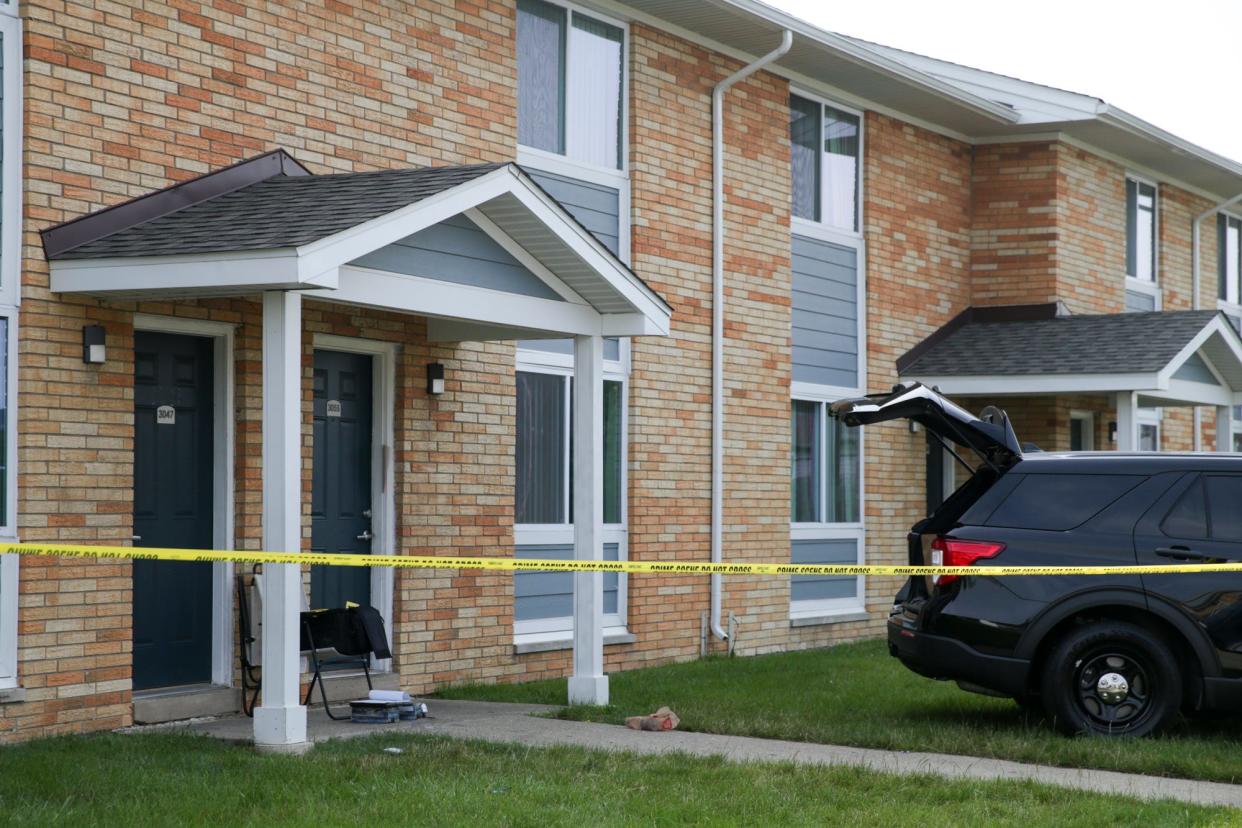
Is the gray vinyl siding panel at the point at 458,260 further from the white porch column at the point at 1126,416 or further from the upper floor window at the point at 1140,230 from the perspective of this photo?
the upper floor window at the point at 1140,230

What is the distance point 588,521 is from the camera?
1088cm

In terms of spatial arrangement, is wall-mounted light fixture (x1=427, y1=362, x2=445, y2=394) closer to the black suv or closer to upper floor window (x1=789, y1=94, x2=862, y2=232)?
the black suv

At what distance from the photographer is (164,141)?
9781mm

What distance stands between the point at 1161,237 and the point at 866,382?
7.02m

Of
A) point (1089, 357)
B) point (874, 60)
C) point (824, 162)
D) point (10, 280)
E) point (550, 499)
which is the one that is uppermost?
point (874, 60)

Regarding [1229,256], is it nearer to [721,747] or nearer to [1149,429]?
[1149,429]

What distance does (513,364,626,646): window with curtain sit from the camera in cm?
1282

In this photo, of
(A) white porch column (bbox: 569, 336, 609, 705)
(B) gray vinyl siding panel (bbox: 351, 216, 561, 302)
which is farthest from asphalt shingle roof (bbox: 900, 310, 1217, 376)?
(B) gray vinyl siding panel (bbox: 351, 216, 561, 302)

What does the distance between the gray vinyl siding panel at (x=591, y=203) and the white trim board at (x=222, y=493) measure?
3593 millimetres

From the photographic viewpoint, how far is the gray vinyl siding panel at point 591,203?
43.3 ft

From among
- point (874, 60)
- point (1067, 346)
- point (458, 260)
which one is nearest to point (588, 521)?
point (458, 260)

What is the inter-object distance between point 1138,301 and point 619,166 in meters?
10.2

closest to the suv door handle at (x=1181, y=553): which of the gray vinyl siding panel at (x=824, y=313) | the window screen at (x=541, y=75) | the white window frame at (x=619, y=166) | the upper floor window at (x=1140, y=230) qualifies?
the white window frame at (x=619, y=166)

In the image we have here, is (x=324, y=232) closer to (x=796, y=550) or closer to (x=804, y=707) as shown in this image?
(x=804, y=707)
